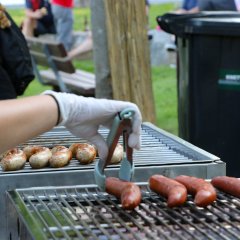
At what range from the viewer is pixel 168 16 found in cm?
623

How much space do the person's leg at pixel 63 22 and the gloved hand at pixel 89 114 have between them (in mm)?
9935

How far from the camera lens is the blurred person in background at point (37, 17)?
38.8 feet

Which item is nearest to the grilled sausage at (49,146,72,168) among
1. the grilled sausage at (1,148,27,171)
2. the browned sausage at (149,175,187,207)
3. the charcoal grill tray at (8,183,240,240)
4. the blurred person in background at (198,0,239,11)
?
the grilled sausage at (1,148,27,171)

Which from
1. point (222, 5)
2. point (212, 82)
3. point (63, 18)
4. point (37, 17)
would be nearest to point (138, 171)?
point (212, 82)

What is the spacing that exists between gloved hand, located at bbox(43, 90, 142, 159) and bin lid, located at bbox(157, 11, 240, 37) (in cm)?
291

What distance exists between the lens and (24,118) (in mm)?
2797

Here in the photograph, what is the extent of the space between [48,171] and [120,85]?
2.61 metres

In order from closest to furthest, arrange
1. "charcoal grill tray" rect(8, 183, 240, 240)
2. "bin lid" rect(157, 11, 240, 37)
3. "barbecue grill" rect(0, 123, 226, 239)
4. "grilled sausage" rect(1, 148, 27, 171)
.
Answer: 1. "charcoal grill tray" rect(8, 183, 240, 240)
2. "barbecue grill" rect(0, 123, 226, 239)
3. "grilled sausage" rect(1, 148, 27, 171)
4. "bin lid" rect(157, 11, 240, 37)

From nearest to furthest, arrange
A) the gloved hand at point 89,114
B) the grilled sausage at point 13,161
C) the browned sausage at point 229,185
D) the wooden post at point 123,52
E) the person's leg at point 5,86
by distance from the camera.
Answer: the gloved hand at point 89,114 < the browned sausage at point 229,185 < the grilled sausage at point 13,161 < the person's leg at point 5,86 < the wooden post at point 123,52

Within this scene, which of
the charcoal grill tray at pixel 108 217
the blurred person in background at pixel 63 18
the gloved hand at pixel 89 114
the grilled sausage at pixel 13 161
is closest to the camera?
the charcoal grill tray at pixel 108 217

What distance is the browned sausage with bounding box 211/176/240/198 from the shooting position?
123 inches

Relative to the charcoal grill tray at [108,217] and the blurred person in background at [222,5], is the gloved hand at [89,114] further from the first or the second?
the blurred person in background at [222,5]

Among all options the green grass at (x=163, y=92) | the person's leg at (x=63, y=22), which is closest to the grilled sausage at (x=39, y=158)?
the green grass at (x=163, y=92)

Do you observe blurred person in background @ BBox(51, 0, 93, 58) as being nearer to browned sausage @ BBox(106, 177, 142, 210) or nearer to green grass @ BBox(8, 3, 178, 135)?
green grass @ BBox(8, 3, 178, 135)
